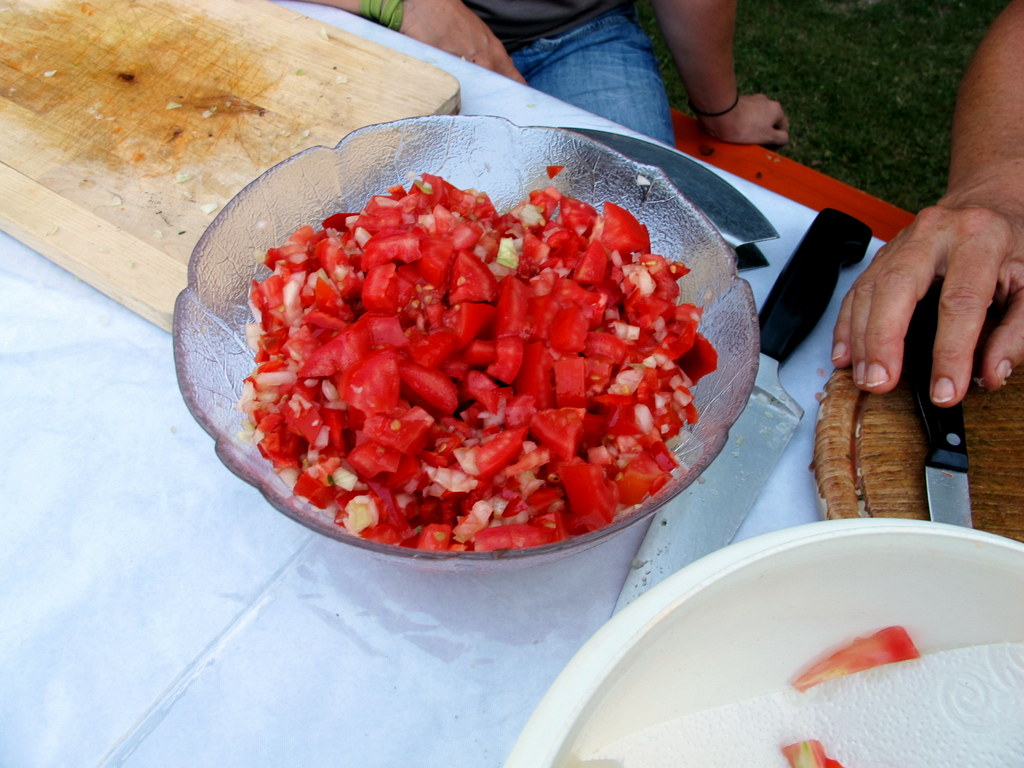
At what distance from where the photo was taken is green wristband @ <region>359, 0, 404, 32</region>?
157 centimetres

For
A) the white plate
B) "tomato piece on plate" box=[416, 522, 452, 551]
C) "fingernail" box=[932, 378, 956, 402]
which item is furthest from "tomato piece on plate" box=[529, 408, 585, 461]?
"fingernail" box=[932, 378, 956, 402]

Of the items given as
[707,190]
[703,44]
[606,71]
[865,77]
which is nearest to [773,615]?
[707,190]

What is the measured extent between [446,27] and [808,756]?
159 centimetres

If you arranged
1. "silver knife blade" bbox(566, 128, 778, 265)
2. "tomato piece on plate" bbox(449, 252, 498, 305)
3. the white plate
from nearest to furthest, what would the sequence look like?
the white plate, "tomato piece on plate" bbox(449, 252, 498, 305), "silver knife blade" bbox(566, 128, 778, 265)

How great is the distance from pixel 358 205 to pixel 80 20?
0.86m

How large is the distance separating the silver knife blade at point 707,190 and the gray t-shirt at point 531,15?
76cm

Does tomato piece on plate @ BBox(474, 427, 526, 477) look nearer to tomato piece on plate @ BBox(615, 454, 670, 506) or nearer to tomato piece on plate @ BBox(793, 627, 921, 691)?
tomato piece on plate @ BBox(615, 454, 670, 506)

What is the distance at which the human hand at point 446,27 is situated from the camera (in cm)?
160

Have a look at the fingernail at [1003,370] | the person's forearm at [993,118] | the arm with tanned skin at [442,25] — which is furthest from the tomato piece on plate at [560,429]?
the arm with tanned skin at [442,25]

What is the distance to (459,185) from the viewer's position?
119 cm

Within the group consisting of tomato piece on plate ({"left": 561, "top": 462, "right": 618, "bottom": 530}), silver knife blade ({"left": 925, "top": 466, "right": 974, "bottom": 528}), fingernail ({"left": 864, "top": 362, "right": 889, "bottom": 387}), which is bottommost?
tomato piece on plate ({"left": 561, "top": 462, "right": 618, "bottom": 530})

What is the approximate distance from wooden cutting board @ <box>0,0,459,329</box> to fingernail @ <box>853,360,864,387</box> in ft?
2.88

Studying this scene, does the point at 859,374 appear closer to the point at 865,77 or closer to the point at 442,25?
the point at 442,25

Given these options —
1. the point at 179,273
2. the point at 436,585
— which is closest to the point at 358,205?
the point at 179,273
